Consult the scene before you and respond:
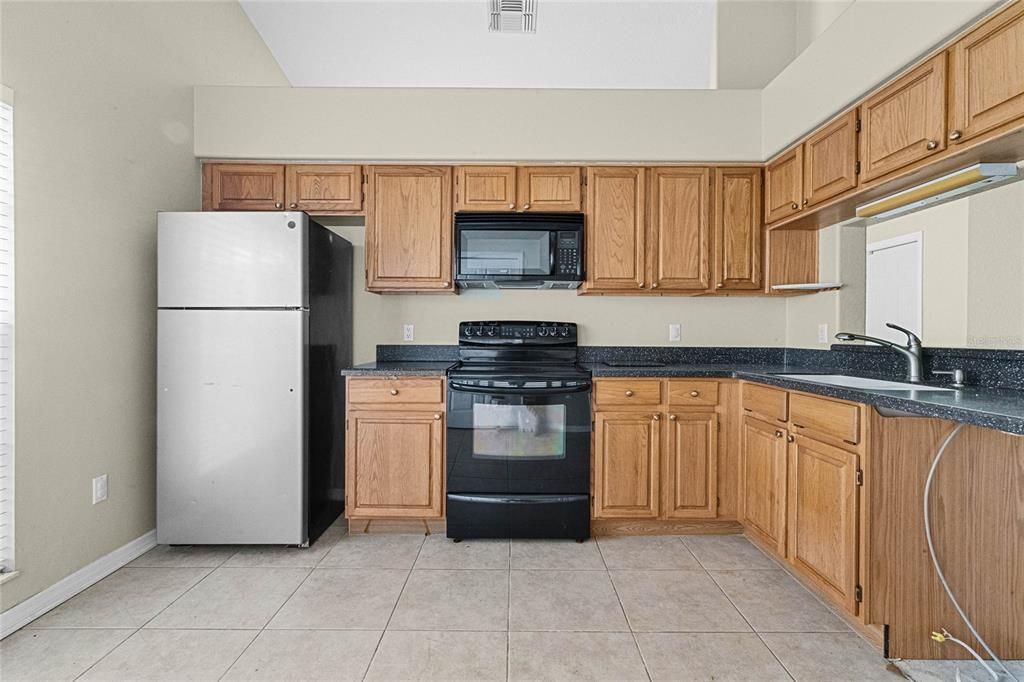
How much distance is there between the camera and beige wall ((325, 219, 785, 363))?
137 inches

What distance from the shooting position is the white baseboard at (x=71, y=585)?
1.96m

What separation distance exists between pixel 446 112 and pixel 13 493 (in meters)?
2.65

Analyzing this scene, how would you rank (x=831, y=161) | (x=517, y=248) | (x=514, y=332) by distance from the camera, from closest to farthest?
(x=831, y=161) < (x=517, y=248) < (x=514, y=332)

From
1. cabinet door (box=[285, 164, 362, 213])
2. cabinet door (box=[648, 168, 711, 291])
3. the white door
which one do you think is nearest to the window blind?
cabinet door (box=[285, 164, 362, 213])

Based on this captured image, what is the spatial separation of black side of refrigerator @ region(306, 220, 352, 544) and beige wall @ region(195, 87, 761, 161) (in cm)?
64

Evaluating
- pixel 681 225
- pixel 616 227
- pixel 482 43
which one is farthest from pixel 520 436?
pixel 482 43

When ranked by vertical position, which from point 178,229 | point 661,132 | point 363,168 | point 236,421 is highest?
point 661,132

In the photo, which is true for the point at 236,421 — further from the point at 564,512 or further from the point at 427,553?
the point at 564,512

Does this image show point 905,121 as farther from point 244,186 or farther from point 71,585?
point 71,585

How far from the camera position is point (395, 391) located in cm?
289

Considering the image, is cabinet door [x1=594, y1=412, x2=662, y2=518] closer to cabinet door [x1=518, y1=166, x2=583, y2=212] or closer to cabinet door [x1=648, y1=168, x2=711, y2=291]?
cabinet door [x1=648, y1=168, x2=711, y2=291]

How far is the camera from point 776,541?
8.01 feet

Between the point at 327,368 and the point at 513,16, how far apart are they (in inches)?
88.9

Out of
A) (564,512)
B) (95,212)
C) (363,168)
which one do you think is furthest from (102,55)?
(564,512)
